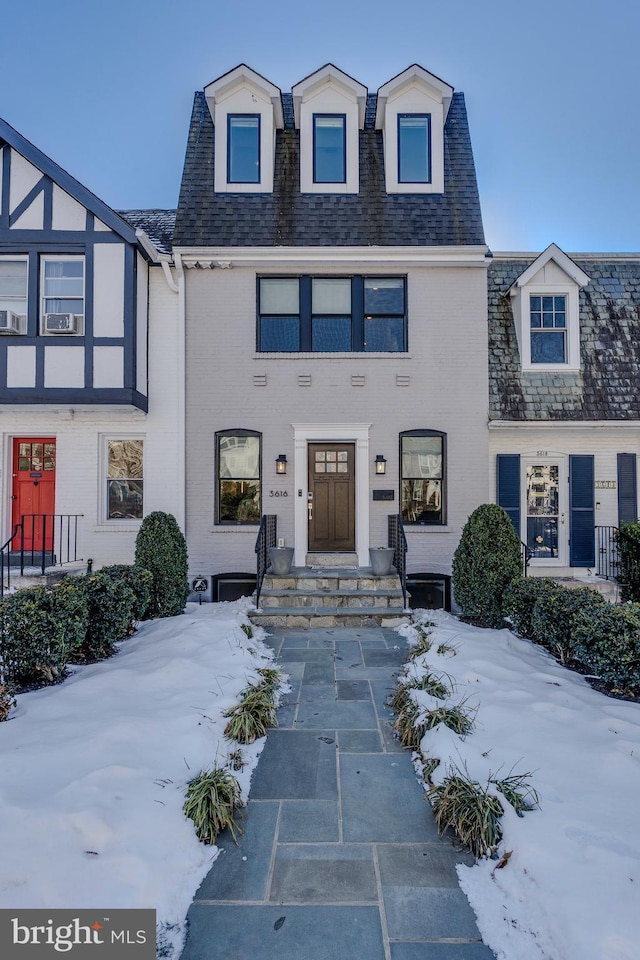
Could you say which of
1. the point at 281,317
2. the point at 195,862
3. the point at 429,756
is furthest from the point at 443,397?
the point at 195,862

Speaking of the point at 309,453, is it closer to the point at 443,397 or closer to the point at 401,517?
the point at 401,517

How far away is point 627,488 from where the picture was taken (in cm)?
848

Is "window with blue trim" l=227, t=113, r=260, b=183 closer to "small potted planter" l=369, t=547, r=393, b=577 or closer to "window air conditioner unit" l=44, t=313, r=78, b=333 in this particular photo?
"window air conditioner unit" l=44, t=313, r=78, b=333

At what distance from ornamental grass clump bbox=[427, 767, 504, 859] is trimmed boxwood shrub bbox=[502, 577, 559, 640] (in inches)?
127

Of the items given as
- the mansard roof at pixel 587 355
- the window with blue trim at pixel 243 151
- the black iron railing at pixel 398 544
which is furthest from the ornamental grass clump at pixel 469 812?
the window with blue trim at pixel 243 151

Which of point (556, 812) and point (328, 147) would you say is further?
point (328, 147)

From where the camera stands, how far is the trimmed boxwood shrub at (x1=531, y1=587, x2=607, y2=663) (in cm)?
490

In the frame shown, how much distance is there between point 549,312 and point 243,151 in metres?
6.56

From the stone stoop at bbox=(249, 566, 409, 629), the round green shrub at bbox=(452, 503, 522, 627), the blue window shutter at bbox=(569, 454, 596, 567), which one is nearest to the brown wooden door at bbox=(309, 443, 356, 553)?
the stone stoop at bbox=(249, 566, 409, 629)

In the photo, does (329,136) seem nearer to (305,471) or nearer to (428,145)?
(428,145)

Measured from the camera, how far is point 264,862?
8.23 ft

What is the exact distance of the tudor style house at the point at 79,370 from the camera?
7523mm

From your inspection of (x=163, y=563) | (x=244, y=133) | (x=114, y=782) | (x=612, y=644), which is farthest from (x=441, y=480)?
(x=244, y=133)

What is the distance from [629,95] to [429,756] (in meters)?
26.2
